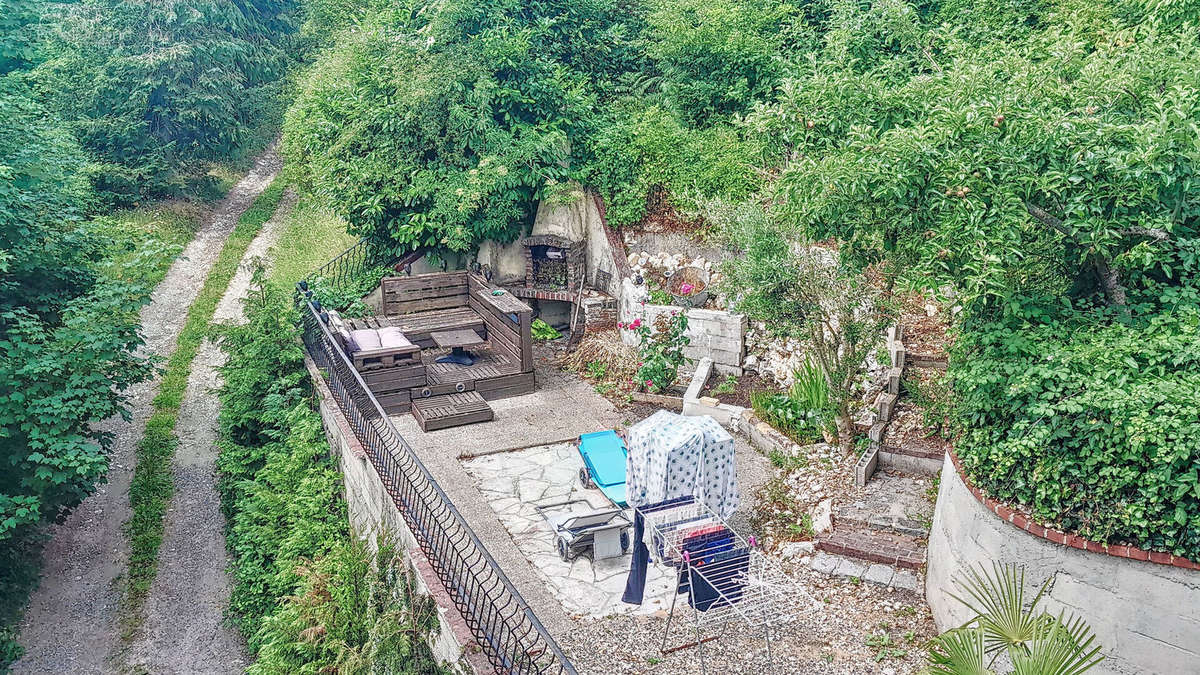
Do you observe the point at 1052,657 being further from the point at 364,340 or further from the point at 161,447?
the point at 161,447

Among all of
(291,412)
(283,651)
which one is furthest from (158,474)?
(283,651)

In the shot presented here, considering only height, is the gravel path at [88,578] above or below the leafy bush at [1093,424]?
below

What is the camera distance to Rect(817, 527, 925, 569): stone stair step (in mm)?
8438

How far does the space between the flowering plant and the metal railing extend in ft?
12.4

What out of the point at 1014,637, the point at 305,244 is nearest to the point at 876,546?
the point at 1014,637

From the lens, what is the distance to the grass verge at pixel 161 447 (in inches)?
495

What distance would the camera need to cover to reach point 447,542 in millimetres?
8336

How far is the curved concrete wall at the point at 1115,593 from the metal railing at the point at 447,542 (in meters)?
3.34

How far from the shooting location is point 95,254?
12812 millimetres

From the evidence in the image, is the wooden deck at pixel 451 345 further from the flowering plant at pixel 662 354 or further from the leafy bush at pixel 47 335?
the leafy bush at pixel 47 335

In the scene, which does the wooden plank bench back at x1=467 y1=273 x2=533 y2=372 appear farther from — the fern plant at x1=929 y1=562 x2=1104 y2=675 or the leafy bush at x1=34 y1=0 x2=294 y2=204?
the leafy bush at x1=34 y1=0 x2=294 y2=204

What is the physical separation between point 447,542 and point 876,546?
4007mm

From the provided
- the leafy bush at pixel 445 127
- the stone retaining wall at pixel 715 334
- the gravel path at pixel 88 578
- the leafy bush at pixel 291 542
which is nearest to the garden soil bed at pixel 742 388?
the stone retaining wall at pixel 715 334

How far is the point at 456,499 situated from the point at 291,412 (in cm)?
441
